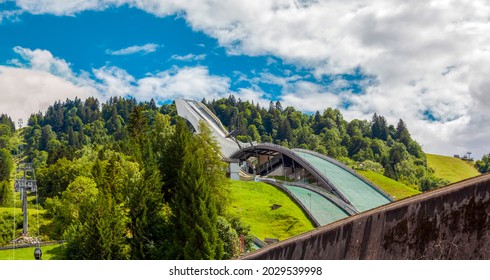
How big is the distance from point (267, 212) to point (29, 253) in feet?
113

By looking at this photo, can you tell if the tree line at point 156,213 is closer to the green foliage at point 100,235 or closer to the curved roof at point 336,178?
the green foliage at point 100,235

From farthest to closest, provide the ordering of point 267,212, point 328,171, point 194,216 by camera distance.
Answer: point 328,171
point 267,212
point 194,216

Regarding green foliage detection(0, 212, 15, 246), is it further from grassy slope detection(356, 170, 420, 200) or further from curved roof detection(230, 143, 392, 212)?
grassy slope detection(356, 170, 420, 200)

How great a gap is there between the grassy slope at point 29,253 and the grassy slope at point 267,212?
18993 mm

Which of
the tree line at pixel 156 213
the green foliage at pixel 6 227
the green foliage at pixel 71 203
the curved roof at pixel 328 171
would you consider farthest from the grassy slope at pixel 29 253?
the curved roof at pixel 328 171

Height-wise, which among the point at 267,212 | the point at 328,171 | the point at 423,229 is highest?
the point at 328,171

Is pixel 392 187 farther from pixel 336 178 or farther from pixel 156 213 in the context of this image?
pixel 156 213

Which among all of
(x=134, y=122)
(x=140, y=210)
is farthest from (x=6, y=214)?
(x=140, y=210)

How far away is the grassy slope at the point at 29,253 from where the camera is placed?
1912 inches

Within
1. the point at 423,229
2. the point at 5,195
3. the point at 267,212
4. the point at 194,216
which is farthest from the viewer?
the point at 5,195

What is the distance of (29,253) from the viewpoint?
50.6m

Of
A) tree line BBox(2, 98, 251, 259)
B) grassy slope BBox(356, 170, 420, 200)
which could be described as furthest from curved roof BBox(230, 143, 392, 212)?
tree line BBox(2, 98, 251, 259)

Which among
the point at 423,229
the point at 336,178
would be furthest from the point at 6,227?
the point at 423,229

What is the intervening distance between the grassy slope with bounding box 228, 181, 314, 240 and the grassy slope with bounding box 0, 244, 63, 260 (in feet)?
62.3
